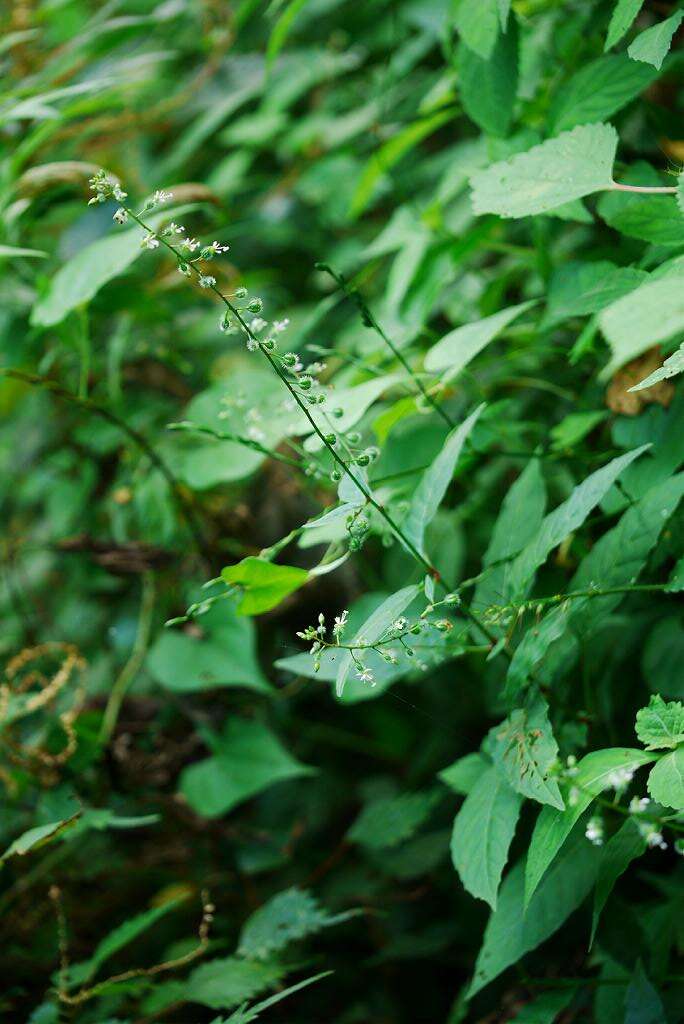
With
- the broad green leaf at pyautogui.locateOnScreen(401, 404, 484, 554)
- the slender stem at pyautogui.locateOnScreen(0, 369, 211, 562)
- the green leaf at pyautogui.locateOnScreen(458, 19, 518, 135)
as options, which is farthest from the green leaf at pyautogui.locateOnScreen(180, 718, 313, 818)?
the green leaf at pyautogui.locateOnScreen(458, 19, 518, 135)

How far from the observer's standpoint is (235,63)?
1.90 metres

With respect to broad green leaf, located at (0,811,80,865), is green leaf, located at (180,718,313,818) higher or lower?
lower

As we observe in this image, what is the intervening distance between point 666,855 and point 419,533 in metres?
0.66

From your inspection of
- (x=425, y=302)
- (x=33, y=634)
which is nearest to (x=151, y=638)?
(x=33, y=634)

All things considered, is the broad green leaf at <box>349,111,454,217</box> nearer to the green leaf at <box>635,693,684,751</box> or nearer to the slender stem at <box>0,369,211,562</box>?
the slender stem at <box>0,369,211,562</box>

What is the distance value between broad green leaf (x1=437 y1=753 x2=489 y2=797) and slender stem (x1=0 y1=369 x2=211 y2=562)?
0.63m

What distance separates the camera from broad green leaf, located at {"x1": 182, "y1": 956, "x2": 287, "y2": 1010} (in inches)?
37.6

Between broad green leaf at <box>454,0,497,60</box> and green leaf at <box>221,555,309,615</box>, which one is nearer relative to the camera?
green leaf at <box>221,555,309,615</box>

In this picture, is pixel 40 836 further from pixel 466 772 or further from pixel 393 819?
pixel 393 819

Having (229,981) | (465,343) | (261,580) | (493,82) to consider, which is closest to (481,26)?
(493,82)

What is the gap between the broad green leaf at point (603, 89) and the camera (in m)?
0.86

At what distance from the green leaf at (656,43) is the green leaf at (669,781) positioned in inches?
22.6

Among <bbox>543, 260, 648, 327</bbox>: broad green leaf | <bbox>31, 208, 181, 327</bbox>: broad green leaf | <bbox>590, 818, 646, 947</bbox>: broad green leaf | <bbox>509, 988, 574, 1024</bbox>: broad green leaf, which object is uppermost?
<bbox>31, 208, 181, 327</bbox>: broad green leaf

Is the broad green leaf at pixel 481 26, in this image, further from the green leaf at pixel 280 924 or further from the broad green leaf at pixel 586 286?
the green leaf at pixel 280 924
